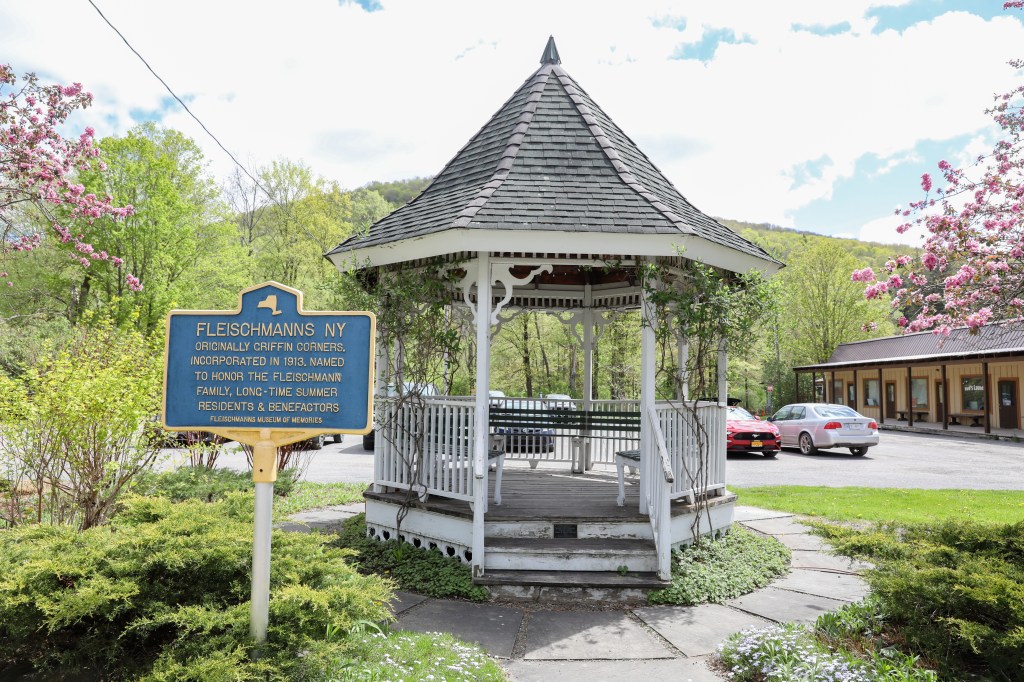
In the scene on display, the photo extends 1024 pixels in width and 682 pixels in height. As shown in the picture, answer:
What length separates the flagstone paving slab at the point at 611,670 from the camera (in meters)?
3.97

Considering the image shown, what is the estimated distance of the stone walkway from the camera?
4.14m

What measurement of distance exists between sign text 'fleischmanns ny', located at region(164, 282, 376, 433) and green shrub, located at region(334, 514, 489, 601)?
205cm

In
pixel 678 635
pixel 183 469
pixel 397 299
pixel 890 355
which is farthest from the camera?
pixel 890 355

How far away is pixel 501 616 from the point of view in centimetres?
508

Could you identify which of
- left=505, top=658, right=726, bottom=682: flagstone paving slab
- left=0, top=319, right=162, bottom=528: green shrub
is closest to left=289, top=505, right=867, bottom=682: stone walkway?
left=505, top=658, right=726, bottom=682: flagstone paving slab

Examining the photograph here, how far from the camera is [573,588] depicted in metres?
5.55

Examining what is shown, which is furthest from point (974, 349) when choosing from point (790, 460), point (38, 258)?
point (38, 258)

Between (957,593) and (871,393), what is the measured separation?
34701mm

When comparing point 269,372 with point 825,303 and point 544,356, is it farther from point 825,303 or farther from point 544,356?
point 825,303

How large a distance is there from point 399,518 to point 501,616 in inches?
76.8

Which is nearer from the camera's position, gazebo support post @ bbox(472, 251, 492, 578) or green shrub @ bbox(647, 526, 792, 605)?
green shrub @ bbox(647, 526, 792, 605)

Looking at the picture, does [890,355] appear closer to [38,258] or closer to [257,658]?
[257,658]

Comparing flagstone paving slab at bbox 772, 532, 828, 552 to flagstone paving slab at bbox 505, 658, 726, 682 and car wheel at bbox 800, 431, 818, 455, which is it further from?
car wheel at bbox 800, 431, 818, 455

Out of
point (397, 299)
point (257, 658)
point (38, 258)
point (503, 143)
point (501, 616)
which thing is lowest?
point (501, 616)
